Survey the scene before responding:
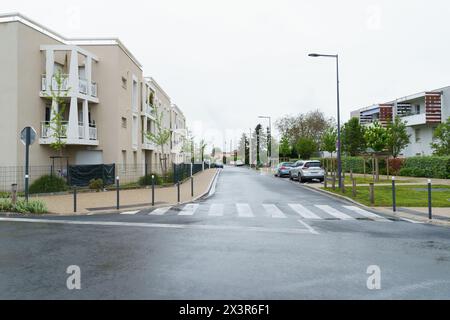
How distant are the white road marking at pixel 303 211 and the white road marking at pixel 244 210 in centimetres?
164

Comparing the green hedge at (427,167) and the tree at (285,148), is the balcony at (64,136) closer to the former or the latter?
the green hedge at (427,167)

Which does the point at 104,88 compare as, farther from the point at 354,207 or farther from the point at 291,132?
the point at 291,132

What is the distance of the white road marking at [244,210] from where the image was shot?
1246 centimetres

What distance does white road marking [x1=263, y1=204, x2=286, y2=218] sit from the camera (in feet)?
41.2

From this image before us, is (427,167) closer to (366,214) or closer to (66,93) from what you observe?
(366,214)

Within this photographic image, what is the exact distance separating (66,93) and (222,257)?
20179 mm

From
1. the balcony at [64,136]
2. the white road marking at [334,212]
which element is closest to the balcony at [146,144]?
the balcony at [64,136]

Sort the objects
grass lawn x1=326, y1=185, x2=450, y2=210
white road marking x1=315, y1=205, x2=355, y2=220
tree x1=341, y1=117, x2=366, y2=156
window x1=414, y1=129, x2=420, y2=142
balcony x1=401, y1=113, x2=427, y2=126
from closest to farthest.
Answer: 1. white road marking x1=315, y1=205, x2=355, y2=220
2. grass lawn x1=326, y1=185, x2=450, y2=210
3. balcony x1=401, y1=113, x2=427, y2=126
4. window x1=414, y1=129, x2=420, y2=142
5. tree x1=341, y1=117, x2=366, y2=156

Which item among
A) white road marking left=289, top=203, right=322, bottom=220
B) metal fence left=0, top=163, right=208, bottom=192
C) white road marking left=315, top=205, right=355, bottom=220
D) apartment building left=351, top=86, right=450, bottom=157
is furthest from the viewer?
apartment building left=351, top=86, right=450, bottom=157

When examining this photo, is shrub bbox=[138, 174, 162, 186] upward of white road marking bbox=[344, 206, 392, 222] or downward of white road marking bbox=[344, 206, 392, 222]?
upward

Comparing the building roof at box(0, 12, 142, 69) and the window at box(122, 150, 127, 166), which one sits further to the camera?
the window at box(122, 150, 127, 166)

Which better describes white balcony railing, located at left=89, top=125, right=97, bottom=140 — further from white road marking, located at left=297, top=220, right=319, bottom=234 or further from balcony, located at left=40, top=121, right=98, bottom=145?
white road marking, located at left=297, top=220, right=319, bottom=234

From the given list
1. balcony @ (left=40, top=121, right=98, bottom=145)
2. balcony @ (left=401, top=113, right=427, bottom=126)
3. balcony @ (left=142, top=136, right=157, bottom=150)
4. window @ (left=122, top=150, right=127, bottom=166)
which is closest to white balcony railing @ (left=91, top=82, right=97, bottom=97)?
balcony @ (left=40, top=121, right=98, bottom=145)

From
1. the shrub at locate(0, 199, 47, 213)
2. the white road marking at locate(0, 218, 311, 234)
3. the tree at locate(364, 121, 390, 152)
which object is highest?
the tree at locate(364, 121, 390, 152)
